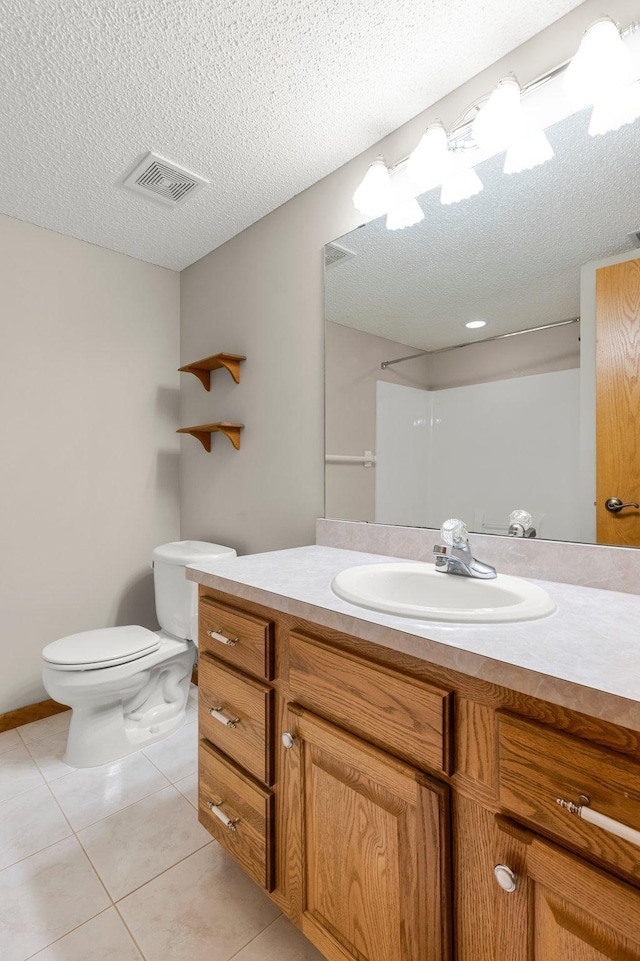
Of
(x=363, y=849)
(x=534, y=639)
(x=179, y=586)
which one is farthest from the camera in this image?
(x=179, y=586)

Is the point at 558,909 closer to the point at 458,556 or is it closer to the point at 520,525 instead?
the point at 458,556

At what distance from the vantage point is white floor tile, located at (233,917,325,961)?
1041mm

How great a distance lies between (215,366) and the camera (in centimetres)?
221

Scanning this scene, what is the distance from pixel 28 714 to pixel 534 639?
89.6 inches

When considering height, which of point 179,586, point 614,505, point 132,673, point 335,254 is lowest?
point 132,673

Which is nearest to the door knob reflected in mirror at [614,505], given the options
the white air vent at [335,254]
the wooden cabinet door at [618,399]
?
the wooden cabinet door at [618,399]

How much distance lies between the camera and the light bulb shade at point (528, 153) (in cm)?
112

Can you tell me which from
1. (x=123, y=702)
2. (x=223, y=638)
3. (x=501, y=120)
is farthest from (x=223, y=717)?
(x=501, y=120)

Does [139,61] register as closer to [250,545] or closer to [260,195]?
[260,195]

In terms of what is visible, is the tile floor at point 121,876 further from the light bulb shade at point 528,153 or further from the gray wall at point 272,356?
the light bulb shade at point 528,153

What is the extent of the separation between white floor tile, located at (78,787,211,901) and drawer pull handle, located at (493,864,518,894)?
3.61ft

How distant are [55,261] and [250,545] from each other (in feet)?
5.29

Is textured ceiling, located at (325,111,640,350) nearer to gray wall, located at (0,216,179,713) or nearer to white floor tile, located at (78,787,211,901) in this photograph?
gray wall, located at (0,216,179,713)

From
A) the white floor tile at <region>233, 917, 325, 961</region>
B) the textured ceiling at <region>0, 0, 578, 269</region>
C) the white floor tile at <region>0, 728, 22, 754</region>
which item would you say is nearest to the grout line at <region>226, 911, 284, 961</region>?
the white floor tile at <region>233, 917, 325, 961</region>
